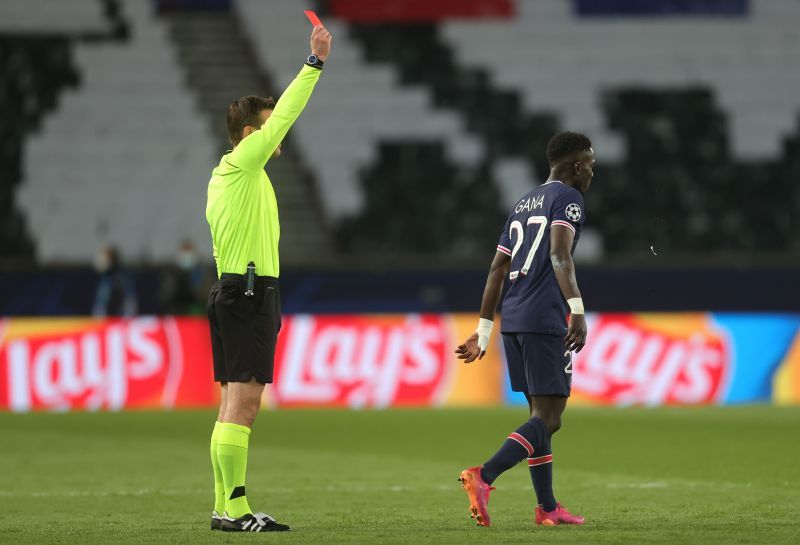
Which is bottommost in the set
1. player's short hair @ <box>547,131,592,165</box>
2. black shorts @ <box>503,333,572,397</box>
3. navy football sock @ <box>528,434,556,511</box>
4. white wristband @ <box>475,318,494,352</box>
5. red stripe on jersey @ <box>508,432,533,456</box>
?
navy football sock @ <box>528,434,556,511</box>

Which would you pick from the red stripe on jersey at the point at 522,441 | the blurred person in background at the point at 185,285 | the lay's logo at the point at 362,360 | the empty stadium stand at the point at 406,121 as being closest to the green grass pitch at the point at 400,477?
the red stripe on jersey at the point at 522,441

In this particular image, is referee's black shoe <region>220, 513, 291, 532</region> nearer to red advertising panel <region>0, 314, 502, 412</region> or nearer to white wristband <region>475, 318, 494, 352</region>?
white wristband <region>475, 318, 494, 352</region>

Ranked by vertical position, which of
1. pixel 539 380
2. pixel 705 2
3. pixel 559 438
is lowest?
pixel 559 438

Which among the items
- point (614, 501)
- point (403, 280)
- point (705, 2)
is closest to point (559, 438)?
point (614, 501)

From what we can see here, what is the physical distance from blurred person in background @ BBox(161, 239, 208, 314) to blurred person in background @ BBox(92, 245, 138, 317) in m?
0.51

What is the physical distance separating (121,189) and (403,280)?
4879 millimetres

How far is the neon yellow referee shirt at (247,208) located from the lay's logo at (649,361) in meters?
11.3

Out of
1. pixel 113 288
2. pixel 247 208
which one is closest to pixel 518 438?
pixel 247 208

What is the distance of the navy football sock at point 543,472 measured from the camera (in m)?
7.21

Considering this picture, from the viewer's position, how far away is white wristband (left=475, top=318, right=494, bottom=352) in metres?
7.47

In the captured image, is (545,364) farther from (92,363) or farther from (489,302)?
(92,363)

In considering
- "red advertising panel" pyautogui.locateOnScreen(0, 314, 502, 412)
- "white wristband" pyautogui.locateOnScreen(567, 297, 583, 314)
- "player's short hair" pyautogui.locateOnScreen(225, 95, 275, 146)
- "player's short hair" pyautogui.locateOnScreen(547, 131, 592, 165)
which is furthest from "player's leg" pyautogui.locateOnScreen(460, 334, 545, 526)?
"red advertising panel" pyautogui.locateOnScreen(0, 314, 502, 412)

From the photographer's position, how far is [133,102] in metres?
25.3

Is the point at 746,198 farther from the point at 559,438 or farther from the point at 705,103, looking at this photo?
the point at 559,438
